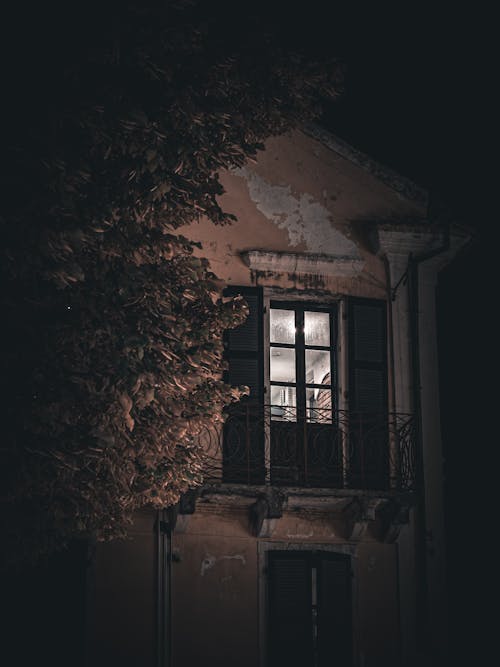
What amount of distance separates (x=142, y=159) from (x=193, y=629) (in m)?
6.15

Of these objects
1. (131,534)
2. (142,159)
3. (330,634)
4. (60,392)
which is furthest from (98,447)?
(330,634)

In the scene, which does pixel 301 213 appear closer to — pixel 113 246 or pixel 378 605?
Answer: pixel 378 605

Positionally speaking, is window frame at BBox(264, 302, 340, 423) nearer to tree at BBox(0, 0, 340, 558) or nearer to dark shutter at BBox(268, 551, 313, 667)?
dark shutter at BBox(268, 551, 313, 667)

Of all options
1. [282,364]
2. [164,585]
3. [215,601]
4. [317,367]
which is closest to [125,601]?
[164,585]

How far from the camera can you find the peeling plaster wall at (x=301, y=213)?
51.1ft

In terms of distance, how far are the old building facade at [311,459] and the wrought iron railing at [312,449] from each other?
0.03 meters

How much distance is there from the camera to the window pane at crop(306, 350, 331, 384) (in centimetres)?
1558

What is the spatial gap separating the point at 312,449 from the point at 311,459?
127mm

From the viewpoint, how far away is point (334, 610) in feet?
48.0

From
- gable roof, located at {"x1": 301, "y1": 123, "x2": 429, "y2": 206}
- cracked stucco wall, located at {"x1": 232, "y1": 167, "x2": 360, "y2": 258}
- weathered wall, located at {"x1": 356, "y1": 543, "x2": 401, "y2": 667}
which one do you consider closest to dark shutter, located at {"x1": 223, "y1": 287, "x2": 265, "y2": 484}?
cracked stucco wall, located at {"x1": 232, "y1": 167, "x2": 360, "y2": 258}

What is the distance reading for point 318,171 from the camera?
1627 cm

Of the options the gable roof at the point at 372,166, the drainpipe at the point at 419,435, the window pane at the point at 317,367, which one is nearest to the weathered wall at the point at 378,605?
the drainpipe at the point at 419,435

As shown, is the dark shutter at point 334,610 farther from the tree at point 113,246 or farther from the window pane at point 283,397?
the tree at point 113,246

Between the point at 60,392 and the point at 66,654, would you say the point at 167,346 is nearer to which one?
the point at 60,392
